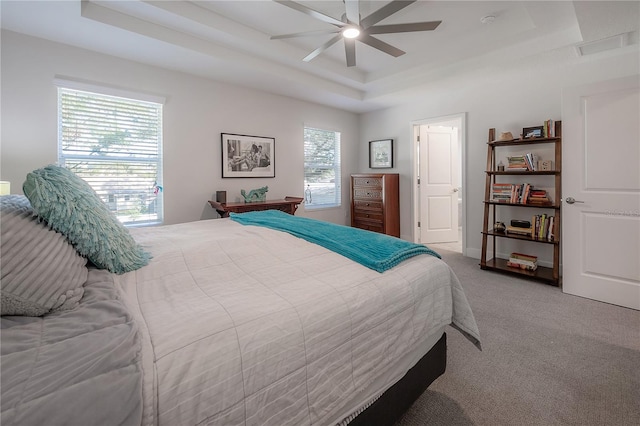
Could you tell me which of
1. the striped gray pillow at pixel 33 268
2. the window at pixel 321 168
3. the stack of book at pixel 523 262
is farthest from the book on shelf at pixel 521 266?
the striped gray pillow at pixel 33 268

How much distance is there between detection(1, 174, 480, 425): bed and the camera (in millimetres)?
582

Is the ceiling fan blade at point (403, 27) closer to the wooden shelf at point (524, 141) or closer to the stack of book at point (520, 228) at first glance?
the wooden shelf at point (524, 141)

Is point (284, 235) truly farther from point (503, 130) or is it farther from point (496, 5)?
point (503, 130)

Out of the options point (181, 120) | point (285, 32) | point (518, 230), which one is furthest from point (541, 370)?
point (181, 120)

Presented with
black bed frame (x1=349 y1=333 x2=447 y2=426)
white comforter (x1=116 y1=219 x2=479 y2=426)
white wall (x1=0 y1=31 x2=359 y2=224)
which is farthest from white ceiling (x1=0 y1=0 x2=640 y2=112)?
black bed frame (x1=349 y1=333 x2=447 y2=426)

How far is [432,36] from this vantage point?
325 centimetres

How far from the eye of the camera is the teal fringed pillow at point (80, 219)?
0.95 m

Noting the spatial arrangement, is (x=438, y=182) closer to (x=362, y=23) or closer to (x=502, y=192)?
(x=502, y=192)

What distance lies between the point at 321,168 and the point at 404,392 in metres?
4.33

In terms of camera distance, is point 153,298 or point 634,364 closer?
point 153,298

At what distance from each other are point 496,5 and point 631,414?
3.19m

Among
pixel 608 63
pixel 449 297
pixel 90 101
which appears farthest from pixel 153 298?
pixel 608 63

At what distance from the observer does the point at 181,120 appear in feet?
11.7

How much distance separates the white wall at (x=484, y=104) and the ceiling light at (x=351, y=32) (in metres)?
1.98
